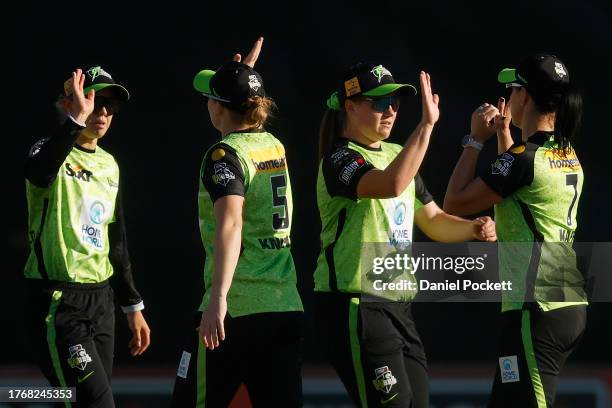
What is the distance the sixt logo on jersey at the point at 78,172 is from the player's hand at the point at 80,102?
260 mm

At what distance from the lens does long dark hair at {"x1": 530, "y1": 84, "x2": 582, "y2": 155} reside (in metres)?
5.23

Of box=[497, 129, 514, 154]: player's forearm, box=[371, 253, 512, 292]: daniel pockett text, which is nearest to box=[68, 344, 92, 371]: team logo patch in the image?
box=[371, 253, 512, 292]: daniel pockett text

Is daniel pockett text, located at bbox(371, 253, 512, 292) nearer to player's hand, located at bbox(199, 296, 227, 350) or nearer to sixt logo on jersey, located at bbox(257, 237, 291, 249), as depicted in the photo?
sixt logo on jersey, located at bbox(257, 237, 291, 249)

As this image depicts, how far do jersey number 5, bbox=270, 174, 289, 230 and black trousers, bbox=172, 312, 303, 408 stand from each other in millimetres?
327

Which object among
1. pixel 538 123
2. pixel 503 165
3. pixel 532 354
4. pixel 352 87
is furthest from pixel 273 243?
pixel 538 123

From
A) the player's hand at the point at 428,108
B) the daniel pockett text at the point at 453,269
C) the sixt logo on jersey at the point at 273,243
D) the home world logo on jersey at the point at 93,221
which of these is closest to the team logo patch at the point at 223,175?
the sixt logo on jersey at the point at 273,243

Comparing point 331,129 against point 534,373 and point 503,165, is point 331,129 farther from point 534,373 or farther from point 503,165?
point 534,373

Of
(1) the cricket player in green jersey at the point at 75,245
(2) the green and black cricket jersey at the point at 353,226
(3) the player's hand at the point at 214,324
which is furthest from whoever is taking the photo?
(1) the cricket player in green jersey at the point at 75,245

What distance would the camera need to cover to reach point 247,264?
489 centimetres

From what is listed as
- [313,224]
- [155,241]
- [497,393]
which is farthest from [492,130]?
[155,241]

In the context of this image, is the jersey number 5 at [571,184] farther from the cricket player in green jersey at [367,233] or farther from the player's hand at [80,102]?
the player's hand at [80,102]

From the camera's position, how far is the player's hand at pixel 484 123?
553 centimetres

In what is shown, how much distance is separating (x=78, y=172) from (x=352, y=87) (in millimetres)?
1214

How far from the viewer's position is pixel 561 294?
5.18 meters
